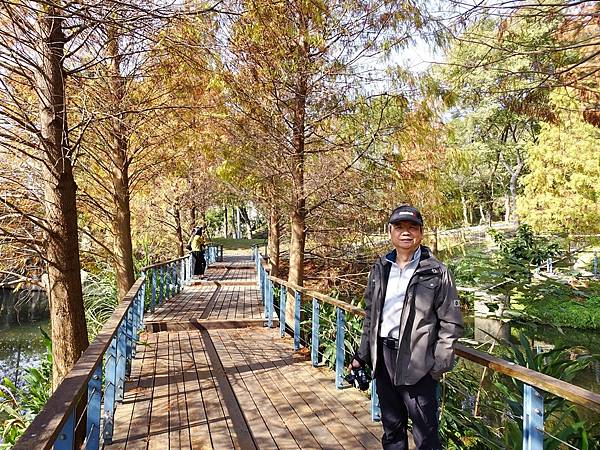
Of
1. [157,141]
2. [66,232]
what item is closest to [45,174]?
[66,232]

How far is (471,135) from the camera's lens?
3108 cm

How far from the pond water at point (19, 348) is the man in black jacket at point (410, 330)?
1215 centimetres

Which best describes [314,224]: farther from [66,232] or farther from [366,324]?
[366,324]

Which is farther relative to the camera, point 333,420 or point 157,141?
point 157,141

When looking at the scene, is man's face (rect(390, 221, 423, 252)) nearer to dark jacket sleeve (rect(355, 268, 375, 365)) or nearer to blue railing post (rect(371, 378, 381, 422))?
dark jacket sleeve (rect(355, 268, 375, 365))

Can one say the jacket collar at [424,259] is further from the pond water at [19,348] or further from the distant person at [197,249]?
the pond water at [19,348]

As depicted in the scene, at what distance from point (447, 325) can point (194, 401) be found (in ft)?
9.29

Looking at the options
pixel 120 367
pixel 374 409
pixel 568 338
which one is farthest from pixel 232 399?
pixel 568 338

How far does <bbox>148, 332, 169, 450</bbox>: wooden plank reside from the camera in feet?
11.4

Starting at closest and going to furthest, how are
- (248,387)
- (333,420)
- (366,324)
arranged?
1. (366,324)
2. (333,420)
3. (248,387)

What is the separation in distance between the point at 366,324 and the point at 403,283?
0.45 m

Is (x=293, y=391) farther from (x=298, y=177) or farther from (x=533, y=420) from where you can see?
(x=298, y=177)

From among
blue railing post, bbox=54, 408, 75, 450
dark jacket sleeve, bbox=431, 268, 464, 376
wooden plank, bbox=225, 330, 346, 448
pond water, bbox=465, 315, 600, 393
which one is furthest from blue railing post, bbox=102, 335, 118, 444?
pond water, bbox=465, 315, 600, 393

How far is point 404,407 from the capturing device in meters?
2.76
